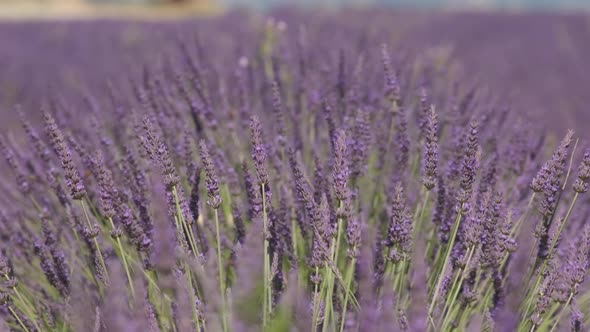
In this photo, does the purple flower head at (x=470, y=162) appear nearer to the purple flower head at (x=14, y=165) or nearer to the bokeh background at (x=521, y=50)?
the purple flower head at (x=14, y=165)

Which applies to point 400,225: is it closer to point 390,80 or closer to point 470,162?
point 470,162

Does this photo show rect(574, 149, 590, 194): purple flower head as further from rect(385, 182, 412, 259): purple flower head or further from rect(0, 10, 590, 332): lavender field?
rect(385, 182, 412, 259): purple flower head

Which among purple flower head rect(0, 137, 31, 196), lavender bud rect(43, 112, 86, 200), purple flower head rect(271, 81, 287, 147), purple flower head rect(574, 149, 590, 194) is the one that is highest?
purple flower head rect(271, 81, 287, 147)

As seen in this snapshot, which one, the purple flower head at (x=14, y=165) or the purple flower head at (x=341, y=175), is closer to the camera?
the purple flower head at (x=341, y=175)

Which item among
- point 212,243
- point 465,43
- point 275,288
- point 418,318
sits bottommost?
point 418,318

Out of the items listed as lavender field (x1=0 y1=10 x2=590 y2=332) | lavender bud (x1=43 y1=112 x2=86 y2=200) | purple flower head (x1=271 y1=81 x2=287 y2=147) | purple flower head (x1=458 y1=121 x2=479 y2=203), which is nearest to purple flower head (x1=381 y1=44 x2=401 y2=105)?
lavender field (x1=0 y1=10 x2=590 y2=332)

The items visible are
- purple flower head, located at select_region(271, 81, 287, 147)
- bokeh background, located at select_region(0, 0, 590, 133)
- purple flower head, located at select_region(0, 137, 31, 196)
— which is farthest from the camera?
bokeh background, located at select_region(0, 0, 590, 133)

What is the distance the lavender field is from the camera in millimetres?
1274

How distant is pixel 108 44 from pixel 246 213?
5.11 metres

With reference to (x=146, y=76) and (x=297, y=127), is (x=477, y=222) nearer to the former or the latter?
(x=297, y=127)

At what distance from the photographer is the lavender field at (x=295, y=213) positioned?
4.18 feet

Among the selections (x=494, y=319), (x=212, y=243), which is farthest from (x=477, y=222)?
(x=212, y=243)

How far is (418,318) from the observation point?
1.01m

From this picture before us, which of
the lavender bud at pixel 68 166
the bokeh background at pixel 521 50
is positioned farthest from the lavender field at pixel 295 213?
the bokeh background at pixel 521 50
